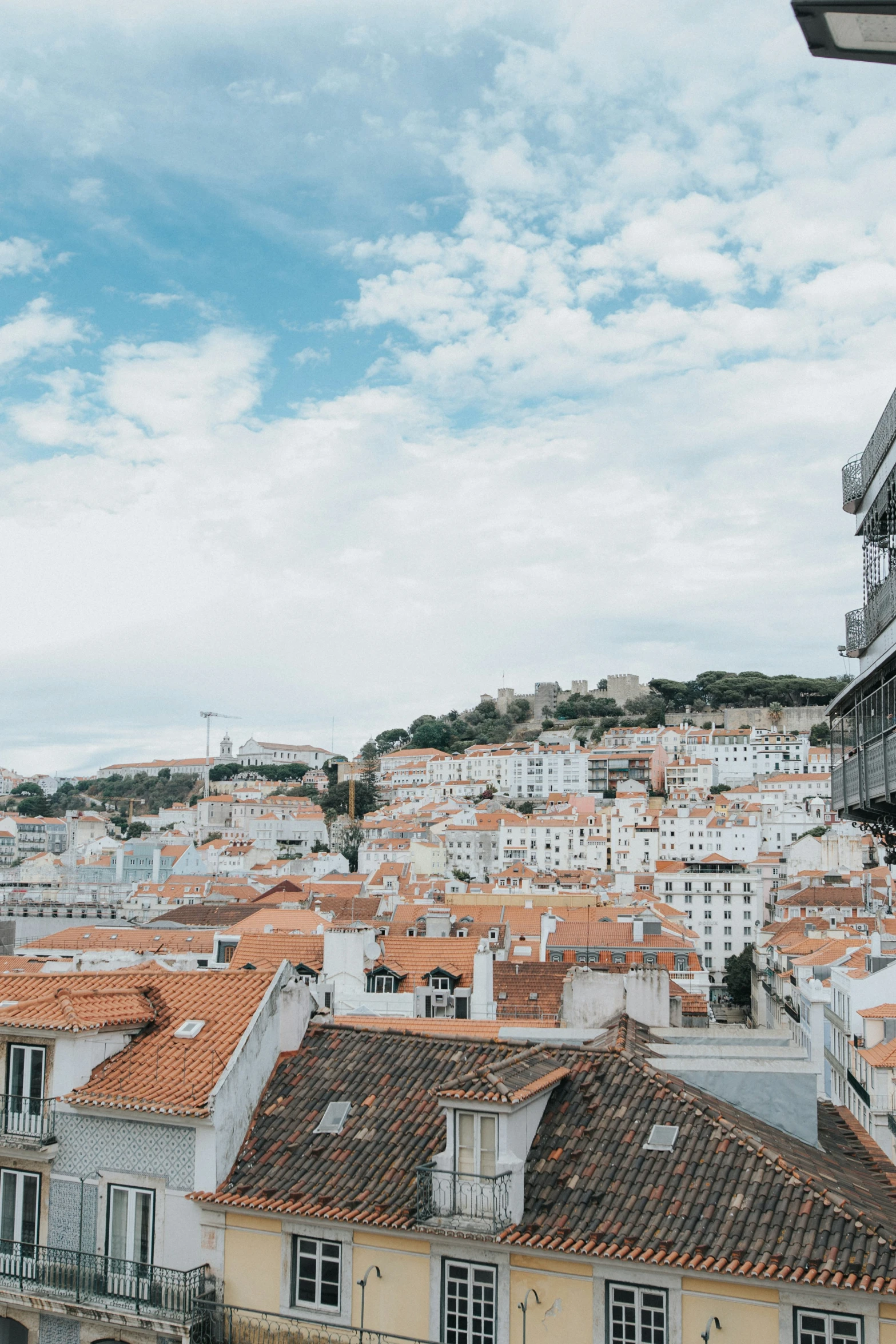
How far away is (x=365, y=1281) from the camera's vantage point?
30.3ft

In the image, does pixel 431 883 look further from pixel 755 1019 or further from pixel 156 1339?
pixel 156 1339

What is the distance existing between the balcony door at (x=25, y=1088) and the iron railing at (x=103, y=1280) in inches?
39.8

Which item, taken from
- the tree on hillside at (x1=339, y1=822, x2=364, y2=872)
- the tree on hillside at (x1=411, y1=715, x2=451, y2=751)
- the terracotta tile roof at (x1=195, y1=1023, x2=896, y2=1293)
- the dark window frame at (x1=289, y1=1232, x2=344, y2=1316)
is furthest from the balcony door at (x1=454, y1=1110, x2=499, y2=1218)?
the tree on hillside at (x1=411, y1=715, x2=451, y2=751)

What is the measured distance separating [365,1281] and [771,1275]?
3.33 metres

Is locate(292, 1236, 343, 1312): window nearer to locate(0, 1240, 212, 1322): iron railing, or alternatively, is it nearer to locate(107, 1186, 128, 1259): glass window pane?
locate(0, 1240, 212, 1322): iron railing

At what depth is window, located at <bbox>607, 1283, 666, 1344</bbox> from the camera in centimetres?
834

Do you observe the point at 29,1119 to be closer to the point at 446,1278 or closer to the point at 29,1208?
the point at 29,1208

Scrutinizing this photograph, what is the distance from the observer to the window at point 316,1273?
9.42 metres

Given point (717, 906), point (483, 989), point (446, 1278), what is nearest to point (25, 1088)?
point (446, 1278)

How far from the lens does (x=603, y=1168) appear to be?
9.16 metres

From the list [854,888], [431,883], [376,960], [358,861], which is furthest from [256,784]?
[376,960]

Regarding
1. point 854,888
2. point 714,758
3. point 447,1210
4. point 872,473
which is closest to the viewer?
point 447,1210

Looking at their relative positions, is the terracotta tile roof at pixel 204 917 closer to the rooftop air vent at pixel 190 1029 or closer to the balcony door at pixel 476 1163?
the rooftop air vent at pixel 190 1029

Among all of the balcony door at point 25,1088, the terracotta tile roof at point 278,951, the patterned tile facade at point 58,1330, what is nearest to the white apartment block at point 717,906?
the terracotta tile roof at point 278,951
